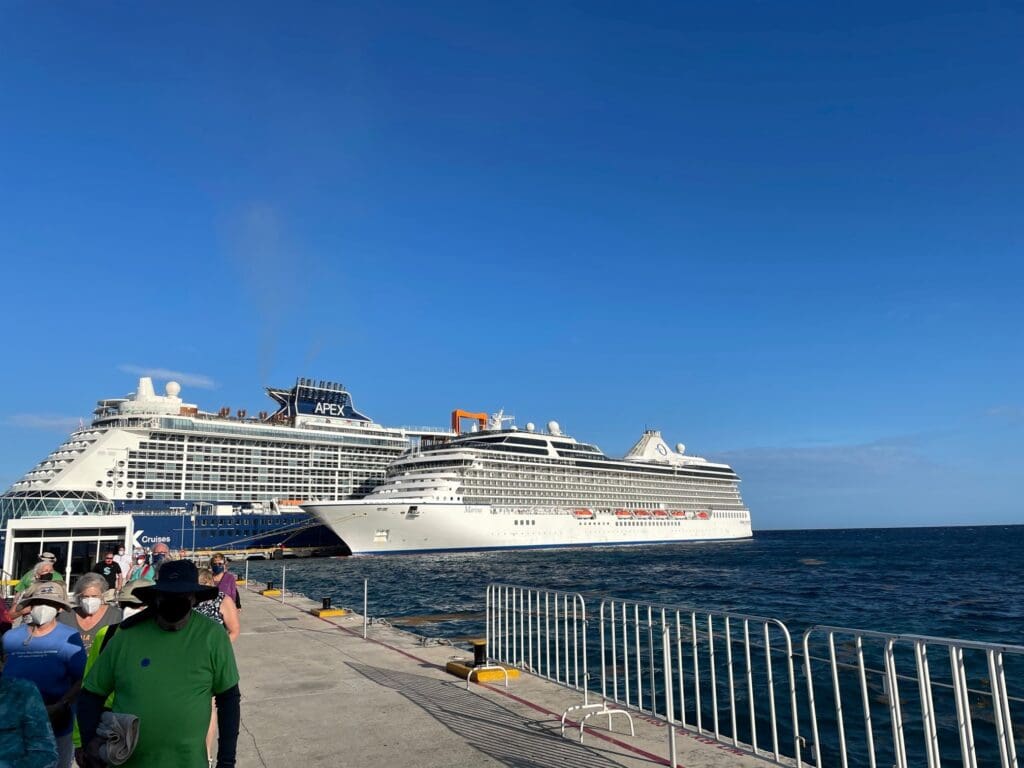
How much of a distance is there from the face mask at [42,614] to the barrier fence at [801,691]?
423 centimetres

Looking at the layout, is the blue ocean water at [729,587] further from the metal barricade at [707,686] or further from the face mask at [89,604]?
the face mask at [89,604]

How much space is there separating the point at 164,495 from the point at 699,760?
6092 centimetres

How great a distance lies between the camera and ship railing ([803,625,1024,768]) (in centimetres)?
410

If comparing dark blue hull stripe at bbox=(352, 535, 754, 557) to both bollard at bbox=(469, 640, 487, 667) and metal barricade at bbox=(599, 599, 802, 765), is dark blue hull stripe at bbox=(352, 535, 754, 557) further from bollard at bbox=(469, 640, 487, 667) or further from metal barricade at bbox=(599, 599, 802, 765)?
bollard at bbox=(469, 640, 487, 667)

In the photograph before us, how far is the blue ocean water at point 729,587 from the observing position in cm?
2136

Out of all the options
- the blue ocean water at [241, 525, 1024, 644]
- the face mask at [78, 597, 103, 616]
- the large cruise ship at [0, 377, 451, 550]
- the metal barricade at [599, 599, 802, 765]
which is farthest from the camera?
the large cruise ship at [0, 377, 451, 550]

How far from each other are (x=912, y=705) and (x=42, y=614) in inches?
479

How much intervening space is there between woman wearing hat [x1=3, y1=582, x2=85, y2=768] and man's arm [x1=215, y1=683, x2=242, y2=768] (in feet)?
4.59

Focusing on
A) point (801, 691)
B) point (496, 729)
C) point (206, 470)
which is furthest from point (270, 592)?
point (206, 470)

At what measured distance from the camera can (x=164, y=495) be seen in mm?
57500

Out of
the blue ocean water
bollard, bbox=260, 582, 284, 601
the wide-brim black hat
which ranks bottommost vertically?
the blue ocean water

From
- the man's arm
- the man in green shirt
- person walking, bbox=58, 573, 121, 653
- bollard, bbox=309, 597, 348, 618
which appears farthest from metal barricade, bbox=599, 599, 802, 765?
bollard, bbox=309, 597, 348, 618

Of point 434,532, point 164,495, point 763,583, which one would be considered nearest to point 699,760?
point 763,583

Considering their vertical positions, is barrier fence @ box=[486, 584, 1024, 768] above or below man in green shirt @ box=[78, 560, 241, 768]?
below
